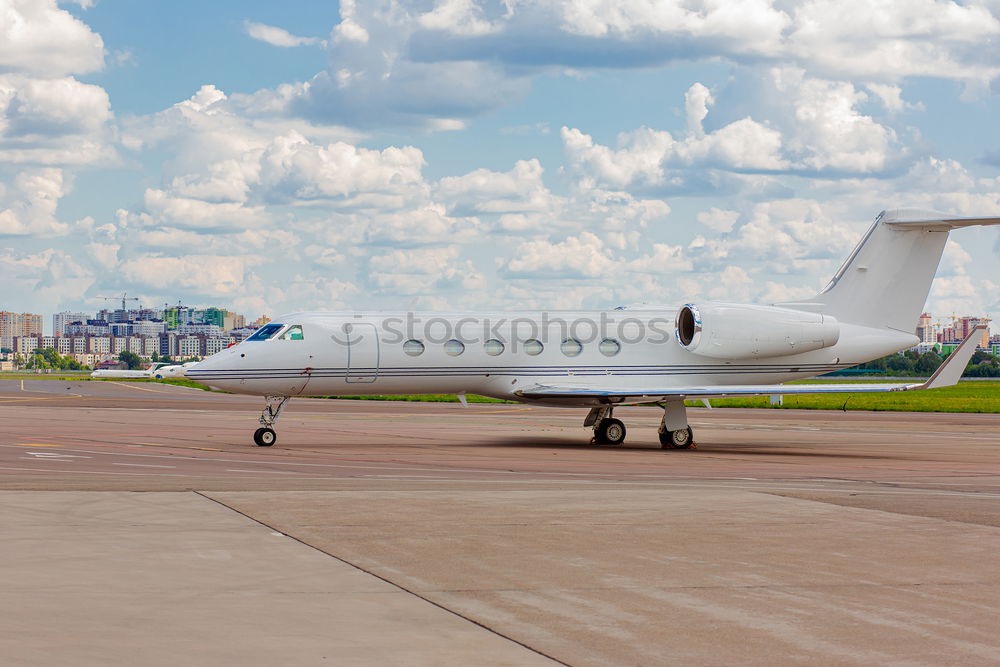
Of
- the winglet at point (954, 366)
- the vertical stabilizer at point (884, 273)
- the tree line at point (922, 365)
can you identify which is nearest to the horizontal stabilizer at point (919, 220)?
the vertical stabilizer at point (884, 273)

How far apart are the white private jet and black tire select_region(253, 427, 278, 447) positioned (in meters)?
0.03

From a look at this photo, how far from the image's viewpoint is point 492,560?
36.2 feet

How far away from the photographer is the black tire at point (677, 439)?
28.3m

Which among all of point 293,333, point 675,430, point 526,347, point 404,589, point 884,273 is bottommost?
point 404,589

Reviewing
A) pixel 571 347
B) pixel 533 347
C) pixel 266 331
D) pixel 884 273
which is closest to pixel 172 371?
pixel 266 331

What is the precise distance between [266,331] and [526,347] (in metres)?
6.40

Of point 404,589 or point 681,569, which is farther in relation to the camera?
point 681,569

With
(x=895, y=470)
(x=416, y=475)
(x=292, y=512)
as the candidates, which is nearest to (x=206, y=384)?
(x=416, y=475)

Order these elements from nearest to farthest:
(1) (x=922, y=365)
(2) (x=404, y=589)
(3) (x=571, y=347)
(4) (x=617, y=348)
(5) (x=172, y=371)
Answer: (2) (x=404, y=589) → (5) (x=172, y=371) → (3) (x=571, y=347) → (4) (x=617, y=348) → (1) (x=922, y=365)

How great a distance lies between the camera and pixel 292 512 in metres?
14.3

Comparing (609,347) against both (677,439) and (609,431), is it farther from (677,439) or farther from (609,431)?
(677,439)

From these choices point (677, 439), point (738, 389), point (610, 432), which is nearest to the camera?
point (738, 389)

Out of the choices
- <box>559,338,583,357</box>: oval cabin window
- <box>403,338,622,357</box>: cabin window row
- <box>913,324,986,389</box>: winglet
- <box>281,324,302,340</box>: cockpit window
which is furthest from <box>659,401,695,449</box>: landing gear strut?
<box>281,324,302,340</box>: cockpit window

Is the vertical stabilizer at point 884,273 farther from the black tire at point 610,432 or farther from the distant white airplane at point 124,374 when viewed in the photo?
the distant white airplane at point 124,374
